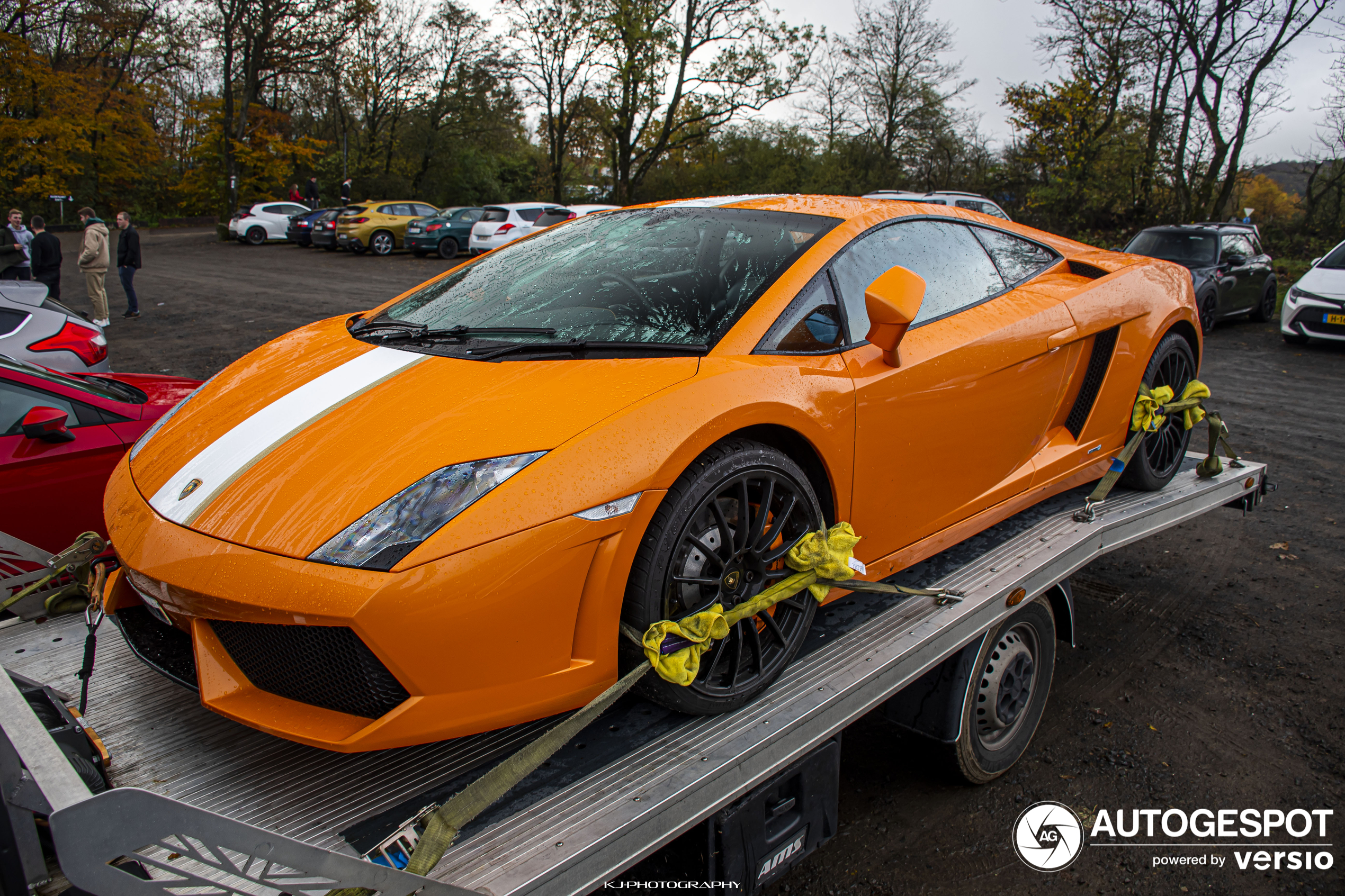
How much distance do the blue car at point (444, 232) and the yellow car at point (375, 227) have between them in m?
0.50

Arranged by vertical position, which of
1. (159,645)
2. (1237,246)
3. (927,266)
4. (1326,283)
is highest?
(1237,246)

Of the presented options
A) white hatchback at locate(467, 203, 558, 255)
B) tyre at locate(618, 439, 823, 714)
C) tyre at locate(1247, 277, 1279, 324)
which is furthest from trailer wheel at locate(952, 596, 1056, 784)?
white hatchback at locate(467, 203, 558, 255)

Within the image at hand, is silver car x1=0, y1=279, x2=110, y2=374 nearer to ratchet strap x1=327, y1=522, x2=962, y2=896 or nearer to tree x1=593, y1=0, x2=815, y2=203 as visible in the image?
ratchet strap x1=327, y1=522, x2=962, y2=896

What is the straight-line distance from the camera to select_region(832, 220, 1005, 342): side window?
2477 millimetres

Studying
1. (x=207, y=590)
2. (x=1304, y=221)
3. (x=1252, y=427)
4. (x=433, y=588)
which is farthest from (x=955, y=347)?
(x=1304, y=221)

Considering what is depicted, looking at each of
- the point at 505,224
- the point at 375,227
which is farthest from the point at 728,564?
the point at 375,227

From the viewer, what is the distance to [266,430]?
2.02 metres

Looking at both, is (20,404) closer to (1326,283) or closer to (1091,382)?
(1091,382)

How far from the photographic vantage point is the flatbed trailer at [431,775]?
120 centimetres

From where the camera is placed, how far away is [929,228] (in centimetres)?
289

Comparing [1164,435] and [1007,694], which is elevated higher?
[1164,435]

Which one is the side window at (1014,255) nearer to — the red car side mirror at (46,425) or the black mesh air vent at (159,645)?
the black mesh air vent at (159,645)

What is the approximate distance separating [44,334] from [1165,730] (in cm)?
779

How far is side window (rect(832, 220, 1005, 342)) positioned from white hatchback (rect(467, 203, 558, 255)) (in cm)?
1685
